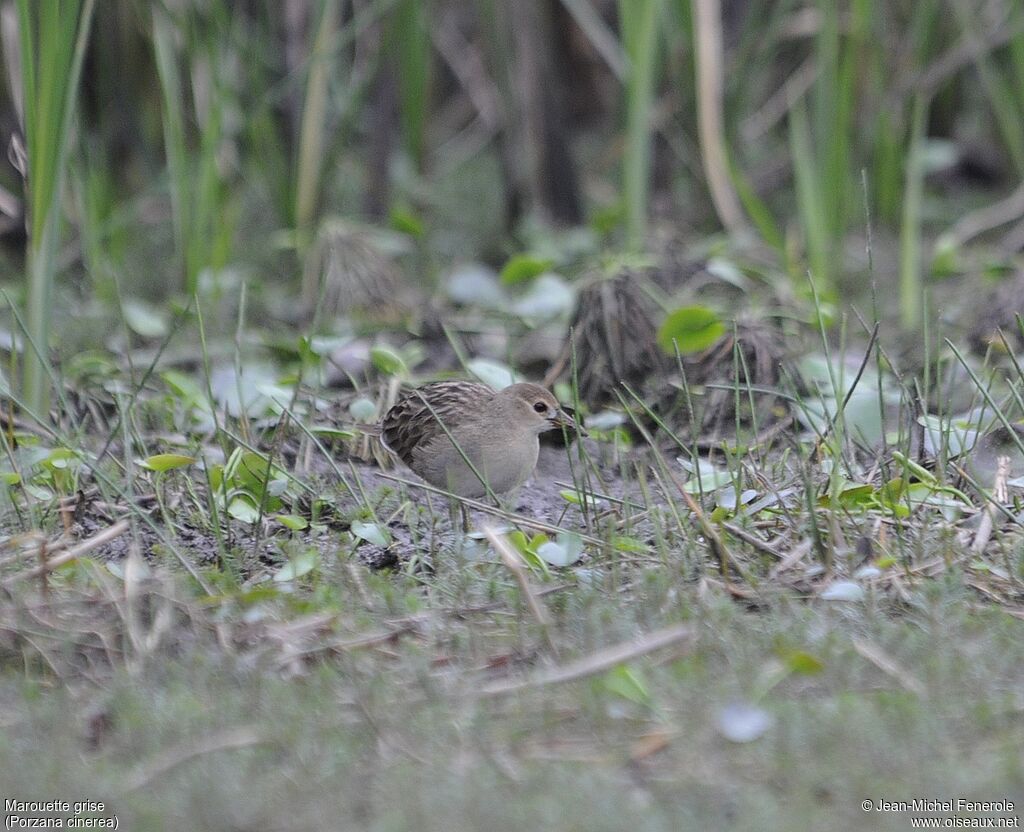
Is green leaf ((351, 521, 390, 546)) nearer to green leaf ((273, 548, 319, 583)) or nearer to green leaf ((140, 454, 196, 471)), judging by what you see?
green leaf ((273, 548, 319, 583))

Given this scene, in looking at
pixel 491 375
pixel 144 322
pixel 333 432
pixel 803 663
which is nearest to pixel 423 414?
pixel 333 432

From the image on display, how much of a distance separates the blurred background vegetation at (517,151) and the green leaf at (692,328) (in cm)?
129

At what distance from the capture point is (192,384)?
14.1 feet

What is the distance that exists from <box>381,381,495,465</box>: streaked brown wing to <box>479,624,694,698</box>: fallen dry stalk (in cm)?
150

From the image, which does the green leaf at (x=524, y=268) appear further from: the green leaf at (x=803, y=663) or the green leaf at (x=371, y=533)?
the green leaf at (x=803, y=663)

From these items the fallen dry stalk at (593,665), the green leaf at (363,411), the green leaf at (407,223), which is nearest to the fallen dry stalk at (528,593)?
the fallen dry stalk at (593,665)

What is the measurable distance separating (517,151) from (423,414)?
2788 mm

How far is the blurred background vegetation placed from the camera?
547cm

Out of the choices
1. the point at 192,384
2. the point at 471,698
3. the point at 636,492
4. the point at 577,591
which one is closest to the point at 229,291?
the point at 192,384

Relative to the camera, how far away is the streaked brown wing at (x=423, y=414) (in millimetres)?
3934

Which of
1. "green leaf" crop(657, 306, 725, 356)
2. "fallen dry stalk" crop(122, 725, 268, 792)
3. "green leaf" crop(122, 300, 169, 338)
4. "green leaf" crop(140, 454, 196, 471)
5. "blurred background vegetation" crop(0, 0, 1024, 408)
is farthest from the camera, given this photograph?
"blurred background vegetation" crop(0, 0, 1024, 408)

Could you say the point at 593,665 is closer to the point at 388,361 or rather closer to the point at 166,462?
the point at 166,462

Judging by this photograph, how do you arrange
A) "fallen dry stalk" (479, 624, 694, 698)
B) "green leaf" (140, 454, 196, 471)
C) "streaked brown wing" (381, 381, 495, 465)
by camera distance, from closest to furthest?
"fallen dry stalk" (479, 624, 694, 698) < "green leaf" (140, 454, 196, 471) < "streaked brown wing" (381, 381, 495, 465)

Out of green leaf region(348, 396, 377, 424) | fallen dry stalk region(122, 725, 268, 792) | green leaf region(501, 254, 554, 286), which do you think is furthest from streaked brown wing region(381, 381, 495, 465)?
fallen dry stalk region(122, 725, 268, 792)
